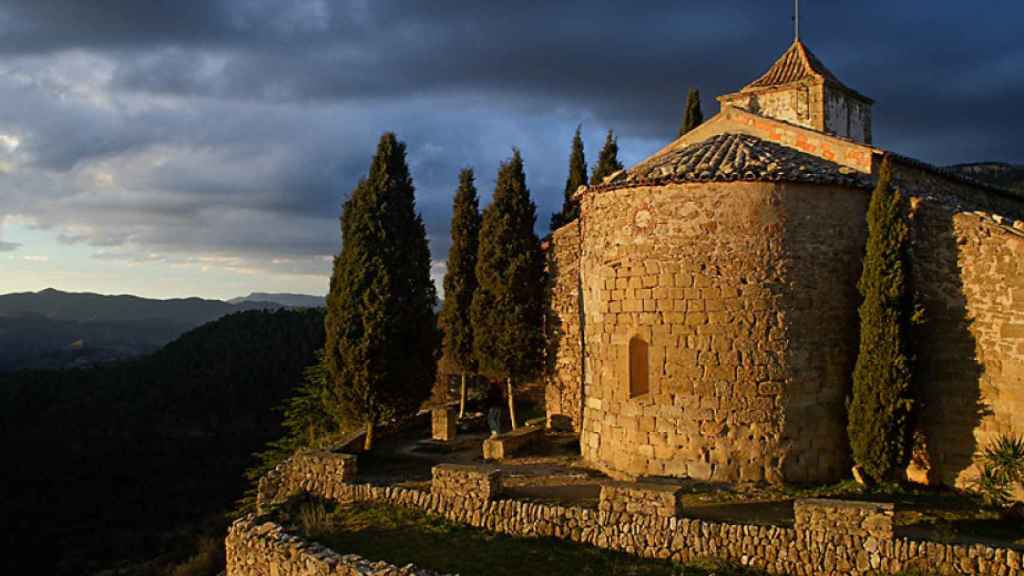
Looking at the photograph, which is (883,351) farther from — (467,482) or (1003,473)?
(467,482)

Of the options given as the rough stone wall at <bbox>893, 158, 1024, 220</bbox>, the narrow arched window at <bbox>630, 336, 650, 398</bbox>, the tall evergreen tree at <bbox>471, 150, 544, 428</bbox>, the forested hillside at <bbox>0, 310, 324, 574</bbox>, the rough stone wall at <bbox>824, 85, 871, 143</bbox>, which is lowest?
the forested hillside at <bbox>0, 310, 324, 574</bbox>

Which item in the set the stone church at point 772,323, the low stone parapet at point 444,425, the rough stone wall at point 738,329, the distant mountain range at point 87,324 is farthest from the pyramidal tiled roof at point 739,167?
the distant mountain range at point 87,324

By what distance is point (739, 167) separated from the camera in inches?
512

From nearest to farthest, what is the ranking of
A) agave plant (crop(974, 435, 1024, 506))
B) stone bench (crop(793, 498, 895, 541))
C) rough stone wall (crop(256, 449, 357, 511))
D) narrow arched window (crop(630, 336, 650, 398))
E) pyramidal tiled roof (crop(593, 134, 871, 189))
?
stone bench (crop(793, 498, 895, 541)), agave plant (crop(974, 435, 1024, 506)), pyramidal tiled roof (crop(593, 134, 871, 189)), narrow arched window (crop(630, 336, 650, 398)), rough stone wall (crop(256, 449, 357, 511))

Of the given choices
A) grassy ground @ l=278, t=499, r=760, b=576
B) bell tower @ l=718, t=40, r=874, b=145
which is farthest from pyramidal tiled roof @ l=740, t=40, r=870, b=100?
grassy ground @ l=278, t=499, r=760, b=576

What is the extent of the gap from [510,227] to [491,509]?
396 inches

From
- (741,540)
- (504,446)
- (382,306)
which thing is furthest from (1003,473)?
(382,306)

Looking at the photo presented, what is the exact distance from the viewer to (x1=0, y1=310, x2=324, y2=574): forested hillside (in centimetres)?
2747

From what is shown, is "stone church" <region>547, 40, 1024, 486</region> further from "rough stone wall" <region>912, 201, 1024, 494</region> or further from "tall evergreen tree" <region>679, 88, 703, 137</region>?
"tall evergreen tree" <region>679, 88, 703, 137</region>

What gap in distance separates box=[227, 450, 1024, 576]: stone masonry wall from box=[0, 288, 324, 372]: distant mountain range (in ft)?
150

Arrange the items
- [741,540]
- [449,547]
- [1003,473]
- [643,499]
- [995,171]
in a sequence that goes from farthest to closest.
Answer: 1. [995,171]
2. [1003,473]
3. [449,547]
4. [643,499]
5. [741,540]

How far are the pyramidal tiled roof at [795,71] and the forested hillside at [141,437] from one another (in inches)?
767

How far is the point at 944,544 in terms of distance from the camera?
29.0ft

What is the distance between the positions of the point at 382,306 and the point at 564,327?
515 cm
